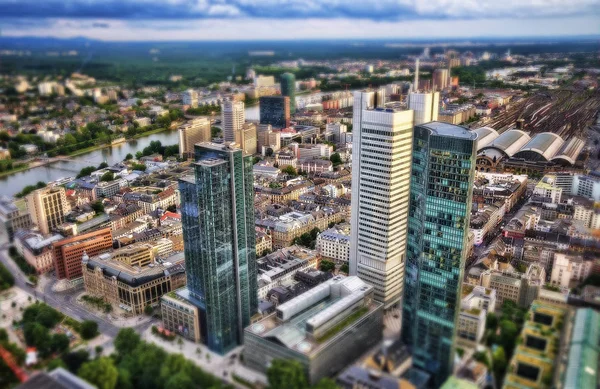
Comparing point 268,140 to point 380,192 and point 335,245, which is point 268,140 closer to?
point 335,245

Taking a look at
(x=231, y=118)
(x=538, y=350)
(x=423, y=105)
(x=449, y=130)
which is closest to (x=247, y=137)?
(x=231, y=118)

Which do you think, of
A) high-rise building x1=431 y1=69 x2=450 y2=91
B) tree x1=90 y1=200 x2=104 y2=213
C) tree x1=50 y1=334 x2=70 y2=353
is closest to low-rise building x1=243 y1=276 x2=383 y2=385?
tree x1=50 y1=334 x2=70 y2=353

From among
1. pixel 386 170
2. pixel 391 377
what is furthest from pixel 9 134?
pixel 391 377

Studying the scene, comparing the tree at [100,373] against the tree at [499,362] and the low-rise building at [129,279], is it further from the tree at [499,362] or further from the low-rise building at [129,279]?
the tree at [499,362]

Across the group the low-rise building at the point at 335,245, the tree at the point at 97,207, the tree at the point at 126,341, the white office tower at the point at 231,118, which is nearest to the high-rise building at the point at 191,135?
the white office tower at the point at 231,118

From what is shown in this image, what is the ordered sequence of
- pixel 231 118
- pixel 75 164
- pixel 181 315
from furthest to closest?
1. pixel 231 118
2. pixel 75 164
3. pixel 181 315

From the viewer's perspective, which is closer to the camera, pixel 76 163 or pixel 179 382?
pixel 179 382

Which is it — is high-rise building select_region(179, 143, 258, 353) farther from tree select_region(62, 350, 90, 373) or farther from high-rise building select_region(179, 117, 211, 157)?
high-rise building select_region(179, 117, 211, 157)
